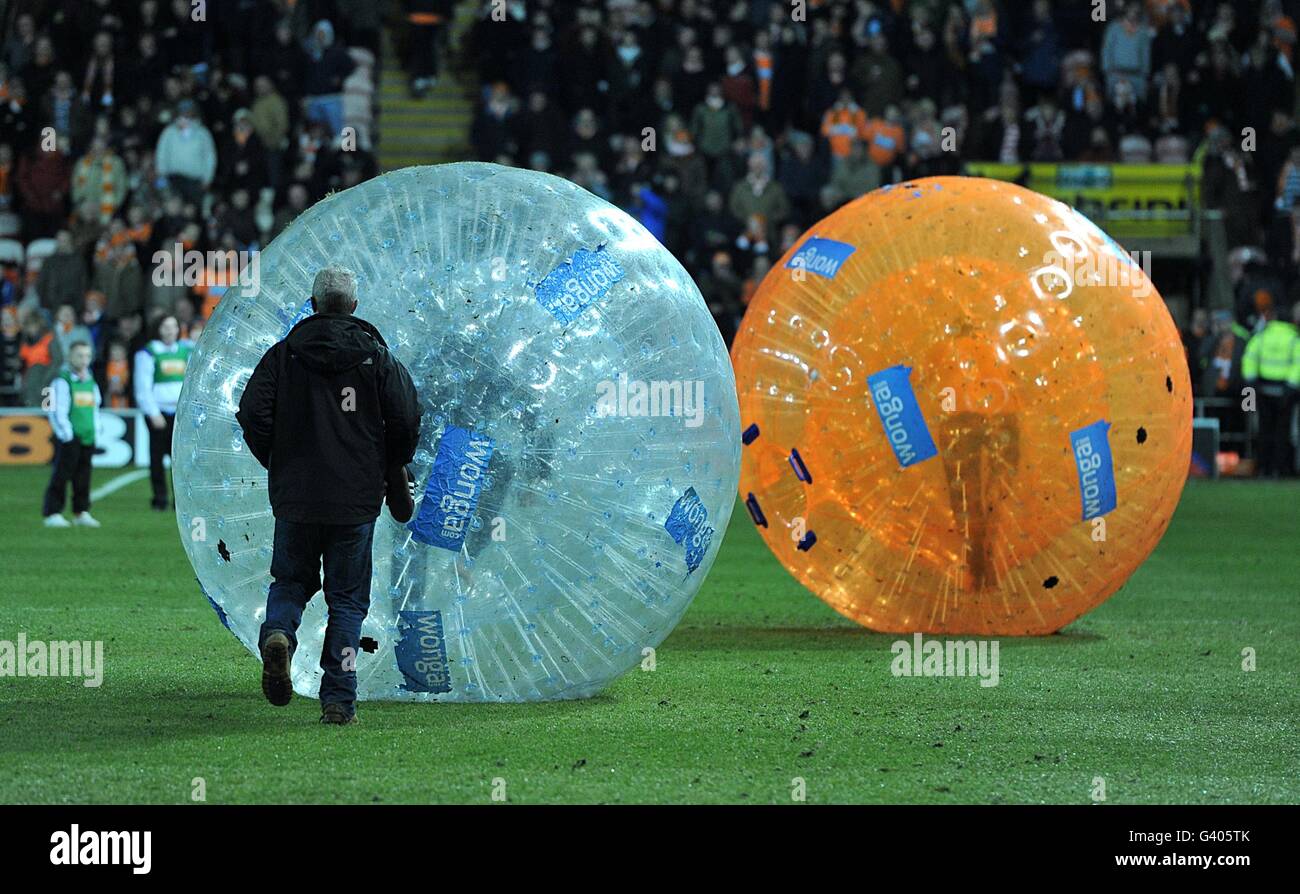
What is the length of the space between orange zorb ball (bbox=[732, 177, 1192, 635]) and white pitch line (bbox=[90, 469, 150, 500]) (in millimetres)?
11260

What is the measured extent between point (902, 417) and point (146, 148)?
18.5m

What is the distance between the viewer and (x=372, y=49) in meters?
26.9

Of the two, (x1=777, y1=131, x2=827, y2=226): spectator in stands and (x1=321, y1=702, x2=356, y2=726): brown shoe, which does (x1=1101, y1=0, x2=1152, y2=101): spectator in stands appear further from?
(x1=321, y1=702, x2=356, y2=726): brown shoe

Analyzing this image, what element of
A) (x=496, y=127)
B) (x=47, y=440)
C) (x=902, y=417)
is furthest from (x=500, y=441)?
(x=496, y=127)

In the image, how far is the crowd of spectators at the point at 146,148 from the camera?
78.1 ft

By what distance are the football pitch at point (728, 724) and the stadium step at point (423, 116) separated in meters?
15.9

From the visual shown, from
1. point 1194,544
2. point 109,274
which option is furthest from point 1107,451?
point 109,274

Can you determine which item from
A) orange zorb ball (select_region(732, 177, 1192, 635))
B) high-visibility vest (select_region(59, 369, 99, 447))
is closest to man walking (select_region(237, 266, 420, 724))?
orange zorb ball (select_region(732, 177, 1192, 635))

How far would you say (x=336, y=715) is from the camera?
23.5 ft

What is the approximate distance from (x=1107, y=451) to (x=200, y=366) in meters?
4.46

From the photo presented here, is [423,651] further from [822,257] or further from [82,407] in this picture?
[82,407]

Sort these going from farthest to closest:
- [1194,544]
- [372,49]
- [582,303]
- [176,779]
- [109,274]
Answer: [372,49]
[109,274]
[1194,544]
[582,303]
[176,779]

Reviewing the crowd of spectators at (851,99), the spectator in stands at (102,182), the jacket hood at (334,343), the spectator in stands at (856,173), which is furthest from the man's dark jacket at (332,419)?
the spectator in stands at (102,182)
